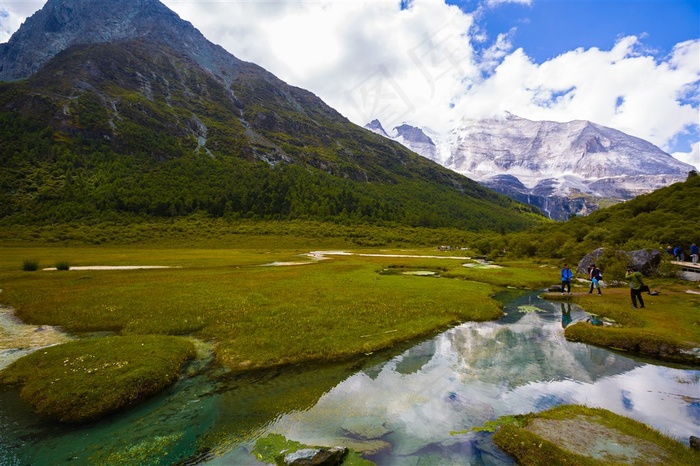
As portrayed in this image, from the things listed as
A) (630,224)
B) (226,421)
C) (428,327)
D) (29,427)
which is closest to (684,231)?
(630,224)

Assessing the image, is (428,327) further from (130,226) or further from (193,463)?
(130,226)

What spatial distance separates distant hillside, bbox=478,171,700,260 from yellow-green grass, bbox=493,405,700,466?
6017cm

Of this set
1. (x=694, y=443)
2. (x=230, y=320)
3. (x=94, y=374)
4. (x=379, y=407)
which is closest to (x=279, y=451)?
(x=379, y=407)

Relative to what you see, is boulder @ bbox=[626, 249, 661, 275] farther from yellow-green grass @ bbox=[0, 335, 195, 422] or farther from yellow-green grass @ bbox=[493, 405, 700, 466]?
yellow-green grass @ bbox=[0, 335, 195, 422]

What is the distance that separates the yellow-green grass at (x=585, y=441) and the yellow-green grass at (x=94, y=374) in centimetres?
1774

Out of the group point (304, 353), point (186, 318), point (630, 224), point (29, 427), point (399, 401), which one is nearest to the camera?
point (29, 427)

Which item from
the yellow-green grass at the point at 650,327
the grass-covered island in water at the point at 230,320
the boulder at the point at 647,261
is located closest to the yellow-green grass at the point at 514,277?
the grass-covered island in water at the point at 230,320

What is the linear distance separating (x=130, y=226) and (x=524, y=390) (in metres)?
175

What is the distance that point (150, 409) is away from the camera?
16438 mm

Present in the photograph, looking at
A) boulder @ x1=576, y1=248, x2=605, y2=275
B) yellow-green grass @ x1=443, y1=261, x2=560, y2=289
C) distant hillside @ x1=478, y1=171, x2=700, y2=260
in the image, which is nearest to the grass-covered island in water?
yellow-green grass @ x1=443, y1=261, x2=560, y2=289

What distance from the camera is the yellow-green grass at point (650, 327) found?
23.5m

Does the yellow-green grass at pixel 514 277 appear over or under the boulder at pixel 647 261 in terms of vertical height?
under

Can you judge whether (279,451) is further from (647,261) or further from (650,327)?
(647,261)

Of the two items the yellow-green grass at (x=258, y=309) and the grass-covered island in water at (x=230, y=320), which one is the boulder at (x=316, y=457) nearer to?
the grass-covered island in water at (x=230, y=320)
